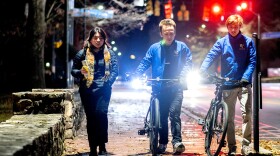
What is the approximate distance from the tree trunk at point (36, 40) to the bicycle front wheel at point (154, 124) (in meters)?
12.7

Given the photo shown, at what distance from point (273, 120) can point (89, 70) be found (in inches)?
314

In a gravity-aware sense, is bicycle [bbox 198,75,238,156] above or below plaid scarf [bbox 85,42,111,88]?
below

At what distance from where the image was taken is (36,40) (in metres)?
19.3

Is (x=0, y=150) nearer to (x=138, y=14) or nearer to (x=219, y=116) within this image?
(x=219, y=116)

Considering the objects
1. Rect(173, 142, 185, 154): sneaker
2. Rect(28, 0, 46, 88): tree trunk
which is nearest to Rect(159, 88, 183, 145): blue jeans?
Rect(173, 142, 185, 154): sneaker

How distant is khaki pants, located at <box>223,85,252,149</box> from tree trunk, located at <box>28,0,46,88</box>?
13126 mm

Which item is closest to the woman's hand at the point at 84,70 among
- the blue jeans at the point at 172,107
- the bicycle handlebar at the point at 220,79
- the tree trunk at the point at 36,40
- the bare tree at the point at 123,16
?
the blue jeans at the point at 172,107

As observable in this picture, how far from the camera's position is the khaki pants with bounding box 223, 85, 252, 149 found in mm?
7246

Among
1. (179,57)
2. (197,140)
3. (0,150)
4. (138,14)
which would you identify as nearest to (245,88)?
(179,57)

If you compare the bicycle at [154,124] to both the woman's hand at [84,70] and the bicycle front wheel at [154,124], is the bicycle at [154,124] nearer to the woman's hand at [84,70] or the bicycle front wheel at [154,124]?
the bicycle front wheel at [154,124]

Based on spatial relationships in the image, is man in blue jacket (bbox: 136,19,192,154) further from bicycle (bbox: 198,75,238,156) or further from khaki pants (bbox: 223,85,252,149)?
khaki pants (bbox: 223,85,252,149)

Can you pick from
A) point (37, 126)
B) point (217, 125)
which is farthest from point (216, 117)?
point (37, 126)

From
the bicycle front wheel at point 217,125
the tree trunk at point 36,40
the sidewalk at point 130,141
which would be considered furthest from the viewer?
the tree trunk at point 36,40

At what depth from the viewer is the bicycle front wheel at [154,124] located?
7.17 m
